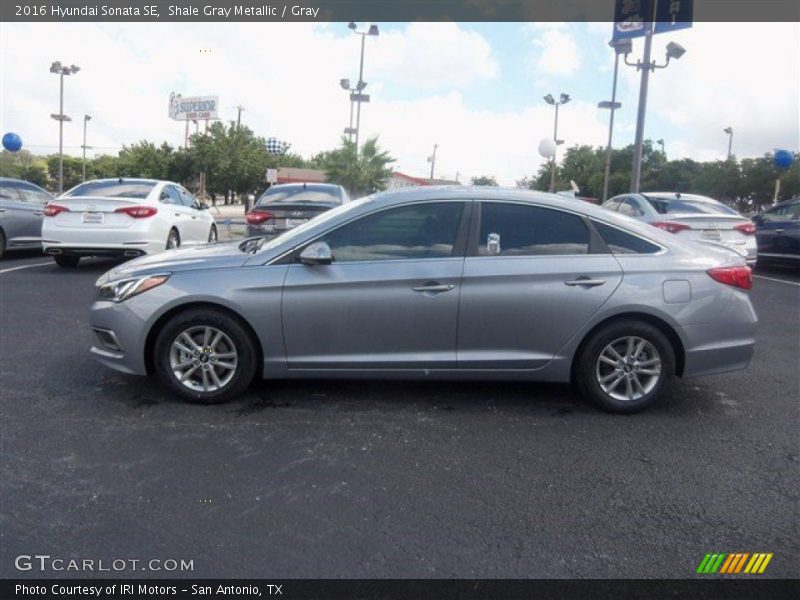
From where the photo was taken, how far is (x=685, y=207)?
1157 centimetres

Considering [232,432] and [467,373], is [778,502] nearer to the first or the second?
[467,373]

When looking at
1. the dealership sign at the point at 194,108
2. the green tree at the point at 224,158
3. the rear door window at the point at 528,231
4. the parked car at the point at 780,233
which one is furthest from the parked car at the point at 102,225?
the dealership sign at the point at 194,108

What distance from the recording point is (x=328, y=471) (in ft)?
12.3

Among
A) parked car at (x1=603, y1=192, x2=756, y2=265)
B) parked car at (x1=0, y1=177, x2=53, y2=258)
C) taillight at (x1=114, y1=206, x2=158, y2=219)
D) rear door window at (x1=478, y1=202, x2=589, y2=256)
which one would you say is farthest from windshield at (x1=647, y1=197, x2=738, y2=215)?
parked car at (x1=0, y1=177, x2=53, y2=258)

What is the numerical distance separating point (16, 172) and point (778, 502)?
52365mm

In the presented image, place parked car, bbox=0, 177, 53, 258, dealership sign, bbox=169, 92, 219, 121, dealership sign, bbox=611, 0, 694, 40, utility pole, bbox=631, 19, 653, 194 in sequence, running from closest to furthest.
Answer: parked car, bbox=0, 177, 53, 258, dealership sign, bbox=611, 0, 694, 40, utility pole, bbox=631, 19, 653, 194, dealership sign, bbox=169, 92, 219, 121

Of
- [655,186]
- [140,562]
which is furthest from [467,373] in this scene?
[655,186]

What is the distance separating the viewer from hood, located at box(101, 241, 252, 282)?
15.5 feet

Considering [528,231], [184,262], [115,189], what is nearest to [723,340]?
[528,231]

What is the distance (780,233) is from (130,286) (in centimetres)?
1329

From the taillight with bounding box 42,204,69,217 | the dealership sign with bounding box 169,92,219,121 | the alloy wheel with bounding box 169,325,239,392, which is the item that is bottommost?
the alloy wheel with bounding box 169,325,239,392

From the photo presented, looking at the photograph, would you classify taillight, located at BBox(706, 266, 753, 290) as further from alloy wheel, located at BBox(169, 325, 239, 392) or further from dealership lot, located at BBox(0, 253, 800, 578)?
alloy wheel, located at BBox(169, 325, 239, 392)

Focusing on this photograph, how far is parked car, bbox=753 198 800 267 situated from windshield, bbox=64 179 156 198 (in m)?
12.0

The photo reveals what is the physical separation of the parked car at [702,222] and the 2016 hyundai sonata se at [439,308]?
6.43m
